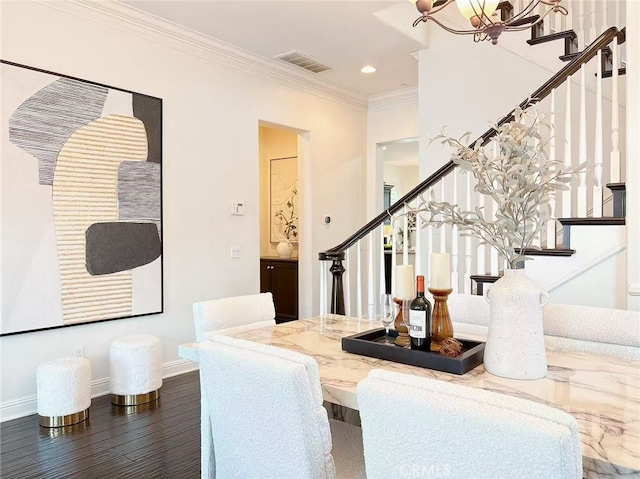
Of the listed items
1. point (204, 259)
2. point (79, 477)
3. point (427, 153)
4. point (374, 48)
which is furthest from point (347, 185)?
point (79, 477)

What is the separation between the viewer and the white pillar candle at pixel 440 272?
1.64m

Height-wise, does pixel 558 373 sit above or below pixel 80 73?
below

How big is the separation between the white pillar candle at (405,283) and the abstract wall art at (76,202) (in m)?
2.56

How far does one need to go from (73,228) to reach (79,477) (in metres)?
1.72

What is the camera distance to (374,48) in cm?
442

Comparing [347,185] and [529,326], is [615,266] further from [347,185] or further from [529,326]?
[347,185]

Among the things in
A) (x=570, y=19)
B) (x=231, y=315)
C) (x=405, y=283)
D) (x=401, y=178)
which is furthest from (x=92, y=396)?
(x=401, y=178)

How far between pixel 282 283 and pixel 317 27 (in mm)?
3108

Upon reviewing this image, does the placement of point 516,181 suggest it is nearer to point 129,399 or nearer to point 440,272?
point 440,272

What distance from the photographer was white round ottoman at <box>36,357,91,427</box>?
288 cm

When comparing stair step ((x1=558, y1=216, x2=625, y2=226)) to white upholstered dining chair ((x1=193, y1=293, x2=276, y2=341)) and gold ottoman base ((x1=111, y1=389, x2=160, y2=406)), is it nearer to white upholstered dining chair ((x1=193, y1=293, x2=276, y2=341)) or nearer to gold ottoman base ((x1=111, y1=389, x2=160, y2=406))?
white upholstered dining chair ((x1=193, y1=293, x2=276, y2=341))

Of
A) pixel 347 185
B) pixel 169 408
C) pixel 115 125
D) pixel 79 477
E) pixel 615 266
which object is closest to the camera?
pixel 79 477

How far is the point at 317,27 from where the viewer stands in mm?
3943

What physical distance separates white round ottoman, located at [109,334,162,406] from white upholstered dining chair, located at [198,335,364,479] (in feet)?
6.54
